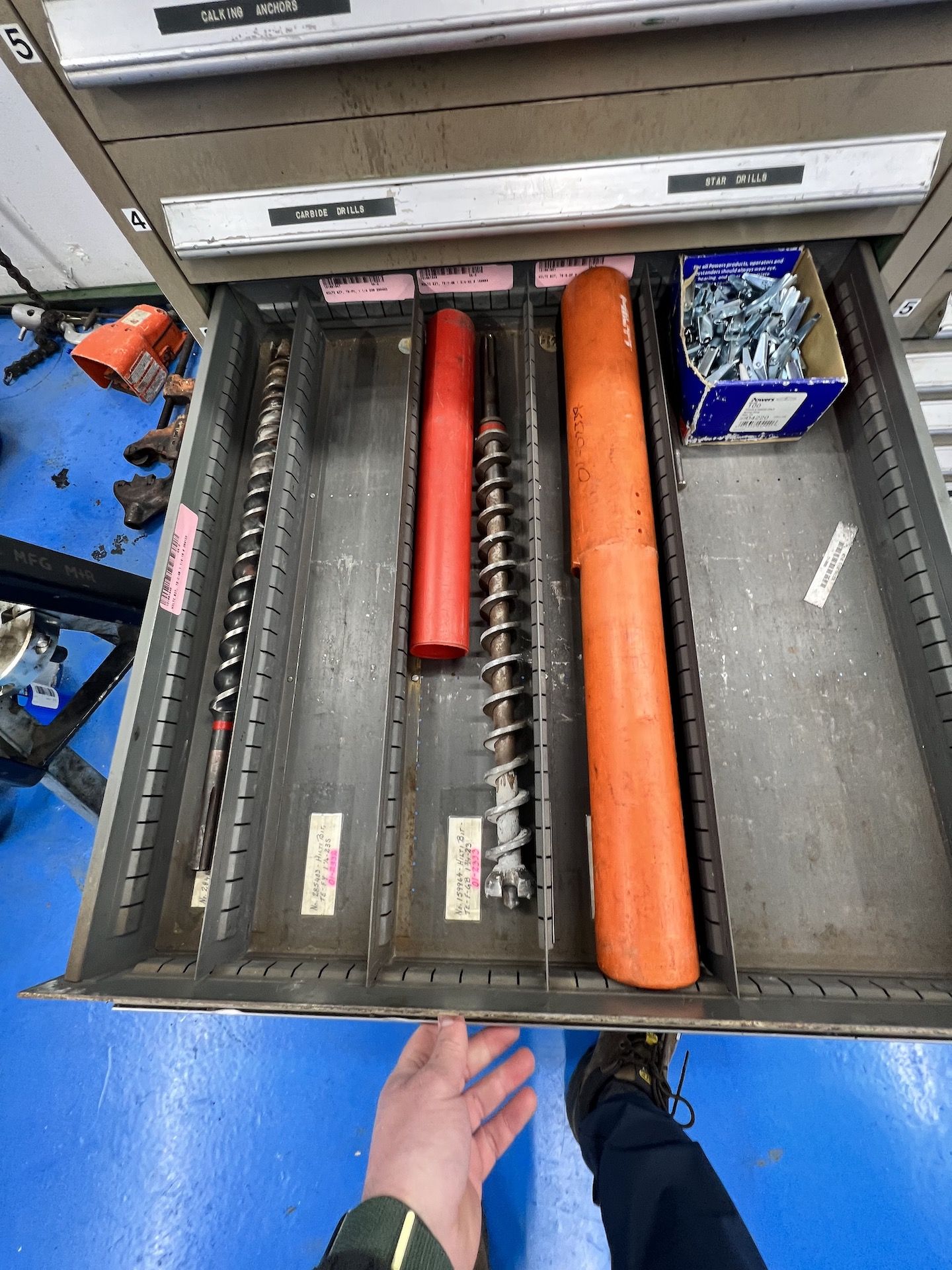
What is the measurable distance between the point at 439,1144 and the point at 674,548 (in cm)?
110

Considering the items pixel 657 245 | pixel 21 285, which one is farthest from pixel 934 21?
pixel 21 285

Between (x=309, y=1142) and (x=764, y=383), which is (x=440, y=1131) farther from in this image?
(x=764, y=383)

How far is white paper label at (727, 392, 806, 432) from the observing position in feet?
3.60

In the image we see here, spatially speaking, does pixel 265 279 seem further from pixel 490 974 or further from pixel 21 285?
pixel 21 285

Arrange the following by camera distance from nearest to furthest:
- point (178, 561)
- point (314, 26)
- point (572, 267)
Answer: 1. point (314, 26)
2. point (178, 561)
3. point (572, 267)

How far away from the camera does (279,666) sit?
1.16 meters

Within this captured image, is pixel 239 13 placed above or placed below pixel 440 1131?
above

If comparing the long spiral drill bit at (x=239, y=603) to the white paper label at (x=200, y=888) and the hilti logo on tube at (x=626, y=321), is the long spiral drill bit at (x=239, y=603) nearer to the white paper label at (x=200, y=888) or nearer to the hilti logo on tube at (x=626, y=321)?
the white paper label at (x=200, y=888)

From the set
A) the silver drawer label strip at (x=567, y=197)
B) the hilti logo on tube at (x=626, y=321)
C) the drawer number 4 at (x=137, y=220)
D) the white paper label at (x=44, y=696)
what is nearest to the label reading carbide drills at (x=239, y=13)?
the silver drawer label strip at (x=567, y=197)

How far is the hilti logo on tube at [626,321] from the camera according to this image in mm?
1172

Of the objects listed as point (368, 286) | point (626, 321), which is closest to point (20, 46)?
point (368, 286)

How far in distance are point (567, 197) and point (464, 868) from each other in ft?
4.07

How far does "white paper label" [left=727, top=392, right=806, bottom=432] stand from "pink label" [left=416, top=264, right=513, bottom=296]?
595 mm

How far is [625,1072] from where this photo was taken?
1354 millimetres
